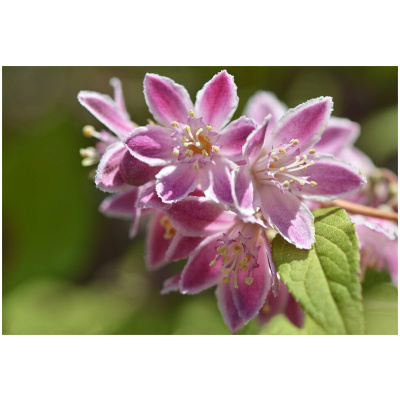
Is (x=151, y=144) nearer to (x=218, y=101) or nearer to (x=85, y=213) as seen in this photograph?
(x=218, y=101)

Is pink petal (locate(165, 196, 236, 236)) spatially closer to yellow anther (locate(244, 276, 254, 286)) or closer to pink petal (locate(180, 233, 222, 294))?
pink petal (locate(180, 233, 222, 294))

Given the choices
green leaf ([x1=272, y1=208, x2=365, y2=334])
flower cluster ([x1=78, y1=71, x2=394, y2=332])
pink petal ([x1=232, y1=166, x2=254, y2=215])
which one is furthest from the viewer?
flower cluster ([x1=78, y1=71, x2=394, y2=332])

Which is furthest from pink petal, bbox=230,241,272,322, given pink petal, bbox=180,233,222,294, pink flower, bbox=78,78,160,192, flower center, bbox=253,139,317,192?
pink flower, bbox=78,78,160,192

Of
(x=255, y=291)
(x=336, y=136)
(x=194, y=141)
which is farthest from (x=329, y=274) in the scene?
(x=336, y=136)

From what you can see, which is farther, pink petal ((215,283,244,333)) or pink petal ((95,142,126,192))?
pink petal ((215,283,244,333))

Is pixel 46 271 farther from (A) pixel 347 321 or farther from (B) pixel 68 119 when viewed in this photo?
(A) pixel 347 321

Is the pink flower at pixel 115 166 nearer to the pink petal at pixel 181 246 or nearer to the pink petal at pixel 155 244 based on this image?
the pink petal at pixel 181 246
